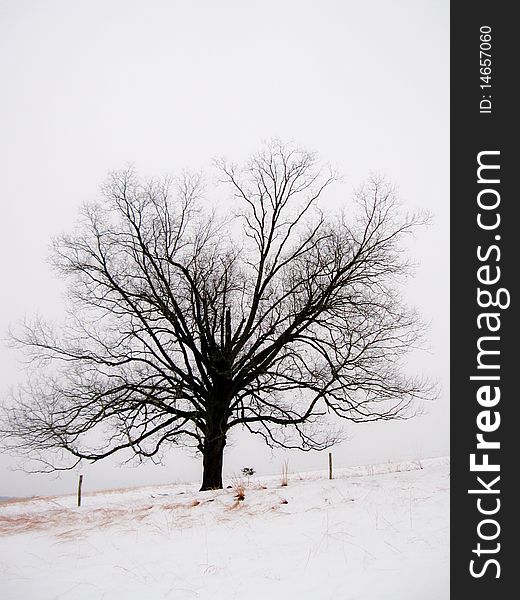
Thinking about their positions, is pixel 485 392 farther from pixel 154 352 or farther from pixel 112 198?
pixel 112 198

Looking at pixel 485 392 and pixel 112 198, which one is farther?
pixel 112 198

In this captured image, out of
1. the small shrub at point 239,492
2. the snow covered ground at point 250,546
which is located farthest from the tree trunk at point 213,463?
the snow covered ground at point 250,546

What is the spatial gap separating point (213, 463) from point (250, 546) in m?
6.90

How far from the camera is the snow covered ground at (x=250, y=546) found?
26.3ft

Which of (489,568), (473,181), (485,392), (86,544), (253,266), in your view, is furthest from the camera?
(253,266)

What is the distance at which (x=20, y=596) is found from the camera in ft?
27.8

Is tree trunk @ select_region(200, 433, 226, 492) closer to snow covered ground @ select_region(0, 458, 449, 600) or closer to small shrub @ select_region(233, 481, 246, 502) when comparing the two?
small shrub @ select_region(233, 481, 246, 502)

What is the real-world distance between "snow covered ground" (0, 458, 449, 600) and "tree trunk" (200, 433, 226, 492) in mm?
2179

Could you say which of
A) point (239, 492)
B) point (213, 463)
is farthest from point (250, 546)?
point (213, 463)

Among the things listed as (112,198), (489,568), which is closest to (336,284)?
(112,198)

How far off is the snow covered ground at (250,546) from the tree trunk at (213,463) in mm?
2179

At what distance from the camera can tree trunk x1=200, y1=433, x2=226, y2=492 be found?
647 inches

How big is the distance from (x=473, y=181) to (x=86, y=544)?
29.8ft

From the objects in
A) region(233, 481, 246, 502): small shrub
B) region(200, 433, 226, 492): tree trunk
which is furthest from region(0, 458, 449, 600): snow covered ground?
region(200, 433, 226, 492): tree trunk
